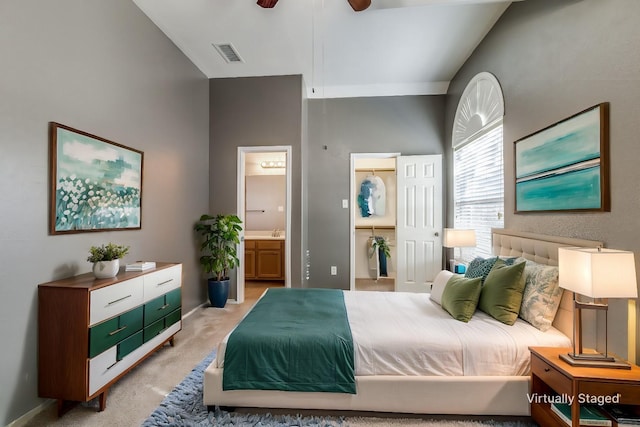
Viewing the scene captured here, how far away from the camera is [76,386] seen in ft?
5.55

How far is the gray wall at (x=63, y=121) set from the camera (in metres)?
1.63

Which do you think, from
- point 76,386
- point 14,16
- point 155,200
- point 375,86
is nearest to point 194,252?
point 155,200

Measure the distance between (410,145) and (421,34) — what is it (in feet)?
5.27

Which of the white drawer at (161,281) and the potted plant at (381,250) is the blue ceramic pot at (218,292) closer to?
the white drawer at (161,281)

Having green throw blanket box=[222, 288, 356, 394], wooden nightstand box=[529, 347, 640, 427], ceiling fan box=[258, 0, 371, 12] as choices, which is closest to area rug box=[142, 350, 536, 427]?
green throw blanket box=[222, 288, 356, 394]

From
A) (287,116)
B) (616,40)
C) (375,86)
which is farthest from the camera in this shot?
(375,86)

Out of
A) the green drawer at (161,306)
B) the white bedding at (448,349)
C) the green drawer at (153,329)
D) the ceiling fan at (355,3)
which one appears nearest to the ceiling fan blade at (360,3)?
the ceiling fan at (355,3)

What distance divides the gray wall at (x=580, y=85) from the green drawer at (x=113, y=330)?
2950 millimetres

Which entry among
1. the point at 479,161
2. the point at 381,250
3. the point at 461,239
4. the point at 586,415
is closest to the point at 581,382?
the point at 586,415

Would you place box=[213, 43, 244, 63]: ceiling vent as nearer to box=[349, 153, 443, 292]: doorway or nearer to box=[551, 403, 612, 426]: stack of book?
box=[349, 153, 443, 292]: doorway

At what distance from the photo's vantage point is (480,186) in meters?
3.23

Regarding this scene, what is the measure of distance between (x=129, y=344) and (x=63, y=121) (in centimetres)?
160

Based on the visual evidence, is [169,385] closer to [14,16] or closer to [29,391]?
[29,391]

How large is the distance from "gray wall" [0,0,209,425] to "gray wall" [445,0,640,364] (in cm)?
333
